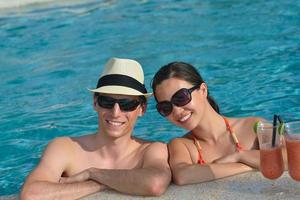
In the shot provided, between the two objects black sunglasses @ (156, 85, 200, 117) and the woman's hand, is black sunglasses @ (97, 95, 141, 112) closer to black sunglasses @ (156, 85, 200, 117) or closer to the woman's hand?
black sunglasses @ (156, 85, 200, 117)

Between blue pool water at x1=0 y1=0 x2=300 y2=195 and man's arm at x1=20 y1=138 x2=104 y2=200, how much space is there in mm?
1562

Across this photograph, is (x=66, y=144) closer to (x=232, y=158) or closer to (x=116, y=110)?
(x=116, y=110)

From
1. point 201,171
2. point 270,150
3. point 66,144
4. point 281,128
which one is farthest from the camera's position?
point 66,144

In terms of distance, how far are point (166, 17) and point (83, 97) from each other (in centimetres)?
446

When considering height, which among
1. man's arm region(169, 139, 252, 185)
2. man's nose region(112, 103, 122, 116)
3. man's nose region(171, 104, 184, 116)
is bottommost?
man's arm region(169, 139, 252, 185)

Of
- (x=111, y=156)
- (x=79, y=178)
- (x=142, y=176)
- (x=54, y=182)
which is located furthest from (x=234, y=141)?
(x=54, y=182)

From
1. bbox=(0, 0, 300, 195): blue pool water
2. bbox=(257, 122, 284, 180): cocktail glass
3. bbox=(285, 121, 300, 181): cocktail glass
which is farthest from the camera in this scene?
bbox=(0, 0, 300, 195): blue pool water

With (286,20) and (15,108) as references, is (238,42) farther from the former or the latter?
(15,108)

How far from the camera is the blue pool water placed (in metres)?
8.12

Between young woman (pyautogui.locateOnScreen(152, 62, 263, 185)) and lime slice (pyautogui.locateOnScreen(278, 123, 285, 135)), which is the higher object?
lime slice (pyautogui.locateOnScreen(278, 123, 285, 135))

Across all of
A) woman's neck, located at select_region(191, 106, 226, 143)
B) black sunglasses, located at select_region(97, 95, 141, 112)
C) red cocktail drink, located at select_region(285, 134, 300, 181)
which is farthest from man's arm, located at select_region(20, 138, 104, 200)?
red cocktail drink, located at select_region(285, 134, 300, 181)

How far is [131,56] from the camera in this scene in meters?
10.8

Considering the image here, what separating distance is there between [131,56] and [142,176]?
6.03m

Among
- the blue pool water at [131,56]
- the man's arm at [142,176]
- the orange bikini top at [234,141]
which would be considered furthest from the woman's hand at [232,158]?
the blue pool water at [131,56]
